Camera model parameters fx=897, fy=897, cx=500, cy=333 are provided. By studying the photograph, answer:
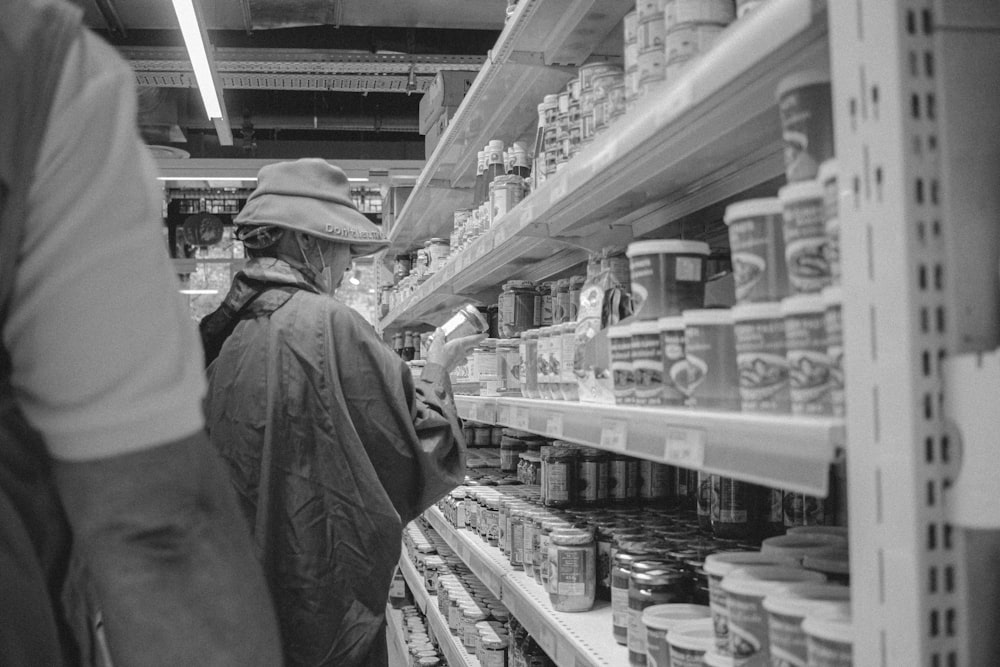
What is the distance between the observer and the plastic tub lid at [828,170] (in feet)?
3.09

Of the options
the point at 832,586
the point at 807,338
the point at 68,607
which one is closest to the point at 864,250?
the point at 807,338

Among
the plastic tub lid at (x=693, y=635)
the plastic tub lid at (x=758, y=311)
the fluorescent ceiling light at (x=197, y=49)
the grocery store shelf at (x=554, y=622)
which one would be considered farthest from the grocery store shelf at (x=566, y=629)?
the fluorescent ceiling light at (x=197, y=49)

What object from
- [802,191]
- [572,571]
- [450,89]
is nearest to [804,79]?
[802,191]

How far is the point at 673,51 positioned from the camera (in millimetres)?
1393

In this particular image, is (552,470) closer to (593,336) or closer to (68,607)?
(593,336)

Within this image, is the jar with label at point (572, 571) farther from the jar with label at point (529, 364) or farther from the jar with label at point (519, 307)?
the jar with label at point (519, 307)

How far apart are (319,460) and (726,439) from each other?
1.44 m

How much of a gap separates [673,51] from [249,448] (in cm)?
149

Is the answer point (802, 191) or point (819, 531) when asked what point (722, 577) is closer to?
Result: point (819, 531)

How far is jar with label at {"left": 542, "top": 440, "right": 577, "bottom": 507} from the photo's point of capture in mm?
2492

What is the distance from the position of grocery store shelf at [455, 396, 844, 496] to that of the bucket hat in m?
1.17

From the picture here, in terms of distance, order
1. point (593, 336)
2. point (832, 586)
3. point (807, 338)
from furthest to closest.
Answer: point (593, 336) < point (832, 586) < point (807, 338)

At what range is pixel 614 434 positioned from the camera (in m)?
1.44

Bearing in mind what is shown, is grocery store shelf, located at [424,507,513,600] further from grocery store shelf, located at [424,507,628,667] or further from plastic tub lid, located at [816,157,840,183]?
plastic tub lid, located at [816,157,840,183]
